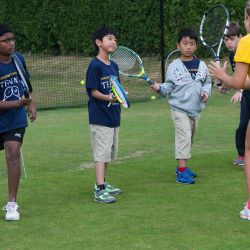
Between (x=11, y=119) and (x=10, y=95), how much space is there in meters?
0.20

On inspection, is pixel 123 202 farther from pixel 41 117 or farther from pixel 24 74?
pixel 41 117

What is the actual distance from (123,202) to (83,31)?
15.0 m

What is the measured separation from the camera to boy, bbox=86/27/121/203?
21.9 ft

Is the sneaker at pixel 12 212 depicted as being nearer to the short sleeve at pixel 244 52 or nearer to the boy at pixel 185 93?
the boy at pixel 185 93

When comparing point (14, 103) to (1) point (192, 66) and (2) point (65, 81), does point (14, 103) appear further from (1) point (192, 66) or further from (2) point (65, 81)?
(2) point (65, 81)

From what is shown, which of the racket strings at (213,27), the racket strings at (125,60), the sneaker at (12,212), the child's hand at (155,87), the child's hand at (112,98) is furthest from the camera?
the racket strings at (213,27)

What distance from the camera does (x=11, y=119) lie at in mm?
6074

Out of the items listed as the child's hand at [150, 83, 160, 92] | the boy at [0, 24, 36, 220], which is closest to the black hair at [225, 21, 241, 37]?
the child's hand at [150, 83, 160, 92]

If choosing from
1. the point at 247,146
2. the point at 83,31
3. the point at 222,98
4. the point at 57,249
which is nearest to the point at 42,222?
the point at 57,249

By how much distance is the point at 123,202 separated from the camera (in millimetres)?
Answer: 6559

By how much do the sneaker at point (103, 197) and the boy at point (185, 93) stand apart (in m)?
1.02

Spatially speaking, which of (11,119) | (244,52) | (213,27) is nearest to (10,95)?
(11,119)

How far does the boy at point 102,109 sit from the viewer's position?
21.9 feet

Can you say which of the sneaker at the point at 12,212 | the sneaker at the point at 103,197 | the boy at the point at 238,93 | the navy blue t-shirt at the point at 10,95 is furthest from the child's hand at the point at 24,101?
the boy at the point at 238,93
